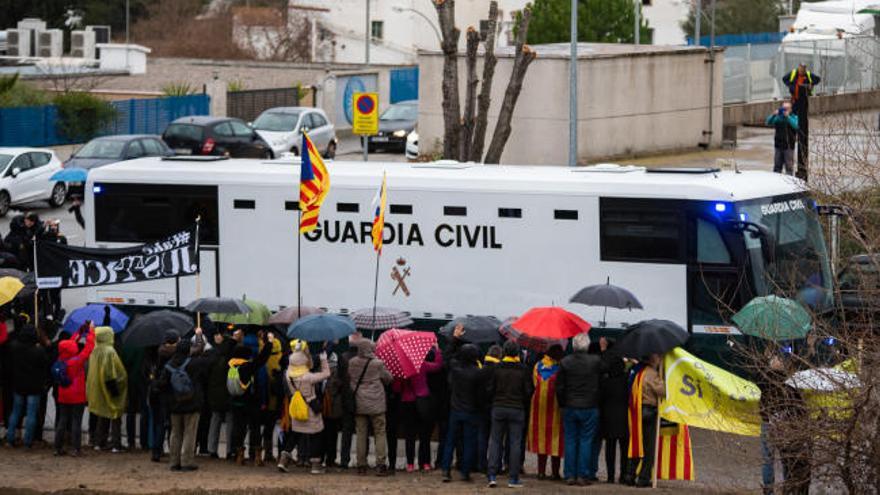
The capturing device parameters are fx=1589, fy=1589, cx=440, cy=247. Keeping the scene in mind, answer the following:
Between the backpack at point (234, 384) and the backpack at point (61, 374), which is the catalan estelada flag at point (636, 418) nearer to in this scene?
the backpack at point (234, 384)

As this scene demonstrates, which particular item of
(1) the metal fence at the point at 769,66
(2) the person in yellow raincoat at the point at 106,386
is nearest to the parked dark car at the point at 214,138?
(1) the metal fence at the point at 769,66

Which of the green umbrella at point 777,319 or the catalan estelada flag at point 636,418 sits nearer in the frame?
the green umbrella at point 777,319

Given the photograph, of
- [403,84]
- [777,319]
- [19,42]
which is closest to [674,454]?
[777,319]

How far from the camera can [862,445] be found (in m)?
12.0

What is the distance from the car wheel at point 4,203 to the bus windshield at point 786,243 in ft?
64.0

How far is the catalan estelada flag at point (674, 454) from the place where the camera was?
1538 cm

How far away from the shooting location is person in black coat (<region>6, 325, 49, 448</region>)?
16719mm

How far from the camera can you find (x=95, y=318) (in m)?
17.5

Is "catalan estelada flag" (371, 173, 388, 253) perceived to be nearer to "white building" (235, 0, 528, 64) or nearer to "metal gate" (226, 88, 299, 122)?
"metal gate" (226, 88, 299, 122)

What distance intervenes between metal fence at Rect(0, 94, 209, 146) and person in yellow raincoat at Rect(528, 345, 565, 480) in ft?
105

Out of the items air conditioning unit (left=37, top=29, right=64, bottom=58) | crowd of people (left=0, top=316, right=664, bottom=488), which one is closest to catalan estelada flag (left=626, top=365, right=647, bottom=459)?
crowd of people (left=0, top=316, right=664, bottom=488)

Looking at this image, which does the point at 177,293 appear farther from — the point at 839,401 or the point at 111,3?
the point at 111,3

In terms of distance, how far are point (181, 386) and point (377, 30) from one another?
74.0m

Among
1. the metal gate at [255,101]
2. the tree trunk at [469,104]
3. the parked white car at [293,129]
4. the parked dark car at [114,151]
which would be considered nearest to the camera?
the tree trunk at [469,104]
